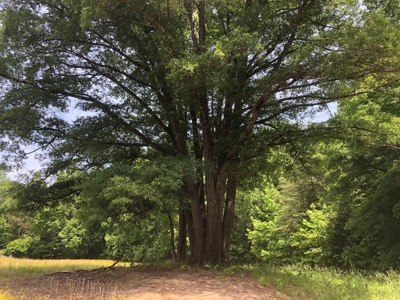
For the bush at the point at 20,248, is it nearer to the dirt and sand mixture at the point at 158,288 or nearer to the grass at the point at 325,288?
the dirt and sand mixture at the point at 158,288

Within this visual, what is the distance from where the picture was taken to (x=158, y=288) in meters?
7.07

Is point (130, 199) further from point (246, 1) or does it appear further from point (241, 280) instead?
point (246, 1)

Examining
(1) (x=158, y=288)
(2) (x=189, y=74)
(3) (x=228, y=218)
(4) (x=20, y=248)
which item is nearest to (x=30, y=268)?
(3) (x=228, y=218)

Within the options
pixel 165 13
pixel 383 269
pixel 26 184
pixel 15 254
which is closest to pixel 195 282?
pixel 165 13

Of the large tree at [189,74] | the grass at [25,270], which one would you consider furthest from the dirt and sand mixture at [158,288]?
the large tree at [189,74]

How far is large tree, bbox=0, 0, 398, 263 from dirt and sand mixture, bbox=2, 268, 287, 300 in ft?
6.94

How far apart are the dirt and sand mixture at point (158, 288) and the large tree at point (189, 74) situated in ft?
6.94

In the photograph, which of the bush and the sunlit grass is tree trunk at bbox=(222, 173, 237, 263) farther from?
the bush

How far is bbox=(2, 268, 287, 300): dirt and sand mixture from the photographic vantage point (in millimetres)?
6406

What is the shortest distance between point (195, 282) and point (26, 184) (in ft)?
23.9

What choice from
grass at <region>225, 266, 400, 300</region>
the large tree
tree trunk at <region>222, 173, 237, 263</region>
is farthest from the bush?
grass at <region>225, 266, 400, 300</region>

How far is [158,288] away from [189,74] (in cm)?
455

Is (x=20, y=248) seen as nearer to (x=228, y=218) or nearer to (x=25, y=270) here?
(x=25, y=270)

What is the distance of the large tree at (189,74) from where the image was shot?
7.62 m
